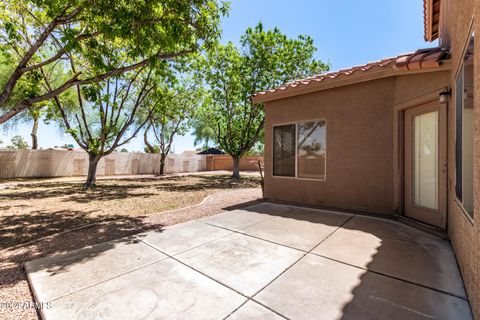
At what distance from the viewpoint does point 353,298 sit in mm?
2244

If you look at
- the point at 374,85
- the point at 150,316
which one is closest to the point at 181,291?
the point at 150,316

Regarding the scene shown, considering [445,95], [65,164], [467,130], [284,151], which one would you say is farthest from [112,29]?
[65,164]

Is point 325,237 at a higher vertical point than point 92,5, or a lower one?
lower

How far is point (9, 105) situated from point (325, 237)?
2224 cm

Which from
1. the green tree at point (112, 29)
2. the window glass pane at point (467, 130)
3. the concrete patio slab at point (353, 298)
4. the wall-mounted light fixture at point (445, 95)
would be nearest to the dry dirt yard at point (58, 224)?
the concrete patio slab at point (353, 298)

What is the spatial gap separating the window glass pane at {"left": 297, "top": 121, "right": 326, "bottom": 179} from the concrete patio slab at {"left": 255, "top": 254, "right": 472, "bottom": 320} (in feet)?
12.4

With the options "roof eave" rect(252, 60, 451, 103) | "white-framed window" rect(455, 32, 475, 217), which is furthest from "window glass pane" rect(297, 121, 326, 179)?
"white-framed window" rect(455, 32, 475, 217)

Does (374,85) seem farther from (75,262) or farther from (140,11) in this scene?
(75,262)

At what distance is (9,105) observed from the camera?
15656 mm

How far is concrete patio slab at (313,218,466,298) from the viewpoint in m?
2.58

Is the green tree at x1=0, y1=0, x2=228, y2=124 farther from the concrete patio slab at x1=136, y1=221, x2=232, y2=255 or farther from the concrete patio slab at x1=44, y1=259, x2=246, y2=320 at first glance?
the concrete patio slab at x1=44, y1=259, x2=246, y2=320

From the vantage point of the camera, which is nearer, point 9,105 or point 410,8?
point 410,8

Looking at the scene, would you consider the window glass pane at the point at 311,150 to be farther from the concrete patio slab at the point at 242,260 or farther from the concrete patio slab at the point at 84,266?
the concrete patio slab at the point at 84,266

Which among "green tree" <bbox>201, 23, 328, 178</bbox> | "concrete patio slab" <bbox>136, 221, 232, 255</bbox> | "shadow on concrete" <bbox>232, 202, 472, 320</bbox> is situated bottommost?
"concrete patio slab" <bbox>136, 221, 232, 255</bbox>
